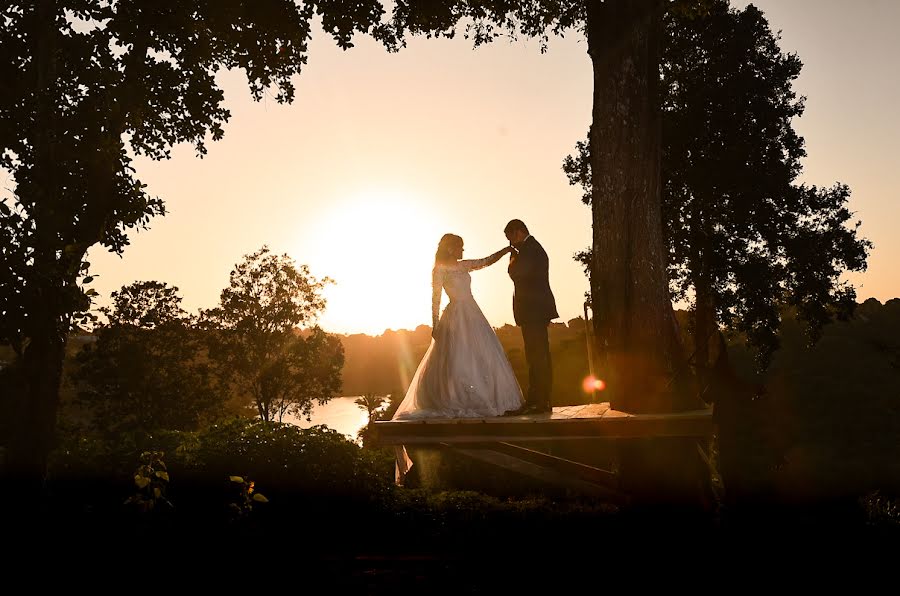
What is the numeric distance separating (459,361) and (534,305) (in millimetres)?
1549

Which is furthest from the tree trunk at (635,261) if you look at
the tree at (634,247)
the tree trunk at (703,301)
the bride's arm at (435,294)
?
the tree trunk at (703,301)

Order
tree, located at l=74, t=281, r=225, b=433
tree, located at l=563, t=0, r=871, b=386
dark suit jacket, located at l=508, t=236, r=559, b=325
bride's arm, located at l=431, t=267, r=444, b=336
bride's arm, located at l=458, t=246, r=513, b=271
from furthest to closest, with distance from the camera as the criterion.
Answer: tree, located at l=74, t=281, r=225, b=433 → tree, located at l=563, t=0, r=871, b=386 → bride's arm, located at l=431, t=267, r=444, b=336 → bride's arm, located at l=458, t=246, r=513, b=271 → dark suit jacket, located at l=508, t=236, r=559, b=325

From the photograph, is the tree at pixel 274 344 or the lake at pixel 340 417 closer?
the tree at pixel 274 344

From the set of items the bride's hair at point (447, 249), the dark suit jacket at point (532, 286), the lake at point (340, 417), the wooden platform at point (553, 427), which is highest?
the bride's hair at point (447, 249)

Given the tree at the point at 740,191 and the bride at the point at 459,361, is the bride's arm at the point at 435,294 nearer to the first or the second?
the bride at the point at 459,361

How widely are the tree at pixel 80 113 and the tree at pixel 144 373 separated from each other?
33.7 m

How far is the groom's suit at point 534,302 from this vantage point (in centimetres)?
1041

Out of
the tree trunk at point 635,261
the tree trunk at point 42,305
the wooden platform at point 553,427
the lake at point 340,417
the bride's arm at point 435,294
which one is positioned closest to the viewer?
the wooden platform at point 553,427

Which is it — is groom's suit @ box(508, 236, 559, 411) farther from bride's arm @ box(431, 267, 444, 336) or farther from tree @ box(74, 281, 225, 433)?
tree @ box(74, 281, 225, 433)

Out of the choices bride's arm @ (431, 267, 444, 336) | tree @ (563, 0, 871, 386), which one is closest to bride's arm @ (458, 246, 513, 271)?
bride's arm @ (431, 267, 444, 336)

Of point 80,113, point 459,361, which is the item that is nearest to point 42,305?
point 80,113

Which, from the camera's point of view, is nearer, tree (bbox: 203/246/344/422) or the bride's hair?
the bride's hair

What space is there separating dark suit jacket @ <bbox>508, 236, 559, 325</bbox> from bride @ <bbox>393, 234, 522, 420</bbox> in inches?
22.9

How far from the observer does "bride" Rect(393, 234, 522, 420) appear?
10875 mm
